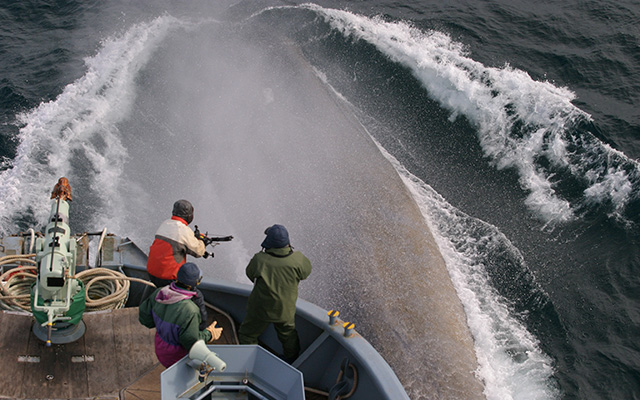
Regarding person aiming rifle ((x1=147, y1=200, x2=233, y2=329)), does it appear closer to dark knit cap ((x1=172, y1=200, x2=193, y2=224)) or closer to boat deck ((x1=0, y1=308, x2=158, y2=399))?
dark knit cap ((x1=172, y1=200, x2=193, y2=224))

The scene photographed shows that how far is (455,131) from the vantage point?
11445mm

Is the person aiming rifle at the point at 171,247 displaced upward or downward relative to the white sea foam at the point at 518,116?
downward

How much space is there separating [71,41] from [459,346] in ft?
40.3

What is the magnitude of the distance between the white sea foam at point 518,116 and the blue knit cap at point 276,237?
20.5ft

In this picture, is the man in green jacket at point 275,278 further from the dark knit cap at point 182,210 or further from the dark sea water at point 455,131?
the dark sea water at point 455,131

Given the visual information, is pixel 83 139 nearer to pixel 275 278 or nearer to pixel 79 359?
pixel 79 359

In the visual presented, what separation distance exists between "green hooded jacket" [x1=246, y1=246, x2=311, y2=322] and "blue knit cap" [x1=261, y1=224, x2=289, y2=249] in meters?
0.05

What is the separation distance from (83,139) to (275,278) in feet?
23.4

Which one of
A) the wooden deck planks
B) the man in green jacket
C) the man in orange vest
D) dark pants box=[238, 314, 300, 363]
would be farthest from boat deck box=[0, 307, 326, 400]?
the man in green jacket

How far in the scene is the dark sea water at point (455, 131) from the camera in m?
8.46

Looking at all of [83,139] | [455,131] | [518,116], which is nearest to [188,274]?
[83,139]

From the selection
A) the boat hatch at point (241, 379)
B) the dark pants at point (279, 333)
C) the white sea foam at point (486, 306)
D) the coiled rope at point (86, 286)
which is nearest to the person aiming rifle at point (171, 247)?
the coiled rope at point (86, 286)

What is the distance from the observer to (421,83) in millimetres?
12461

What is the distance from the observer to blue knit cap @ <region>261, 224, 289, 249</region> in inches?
201
